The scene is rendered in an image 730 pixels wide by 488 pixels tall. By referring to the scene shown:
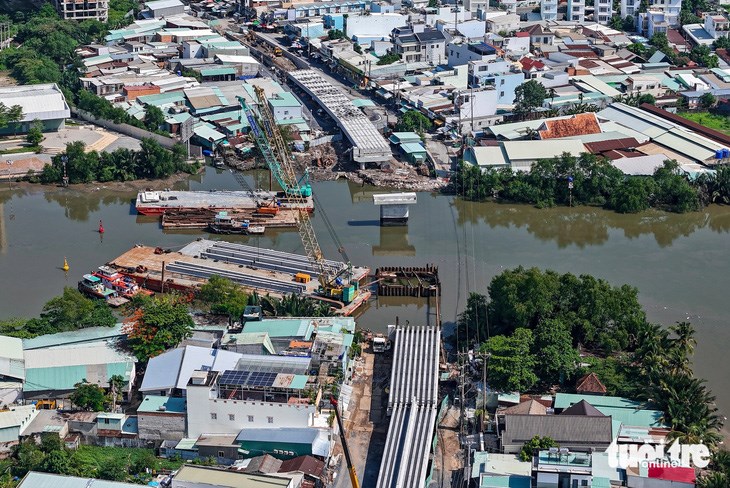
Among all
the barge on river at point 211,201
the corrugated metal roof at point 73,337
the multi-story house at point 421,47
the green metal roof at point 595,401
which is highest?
the multi-story house at point 421,47

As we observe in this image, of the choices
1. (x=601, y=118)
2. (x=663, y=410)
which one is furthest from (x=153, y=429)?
(x=601, y=118)

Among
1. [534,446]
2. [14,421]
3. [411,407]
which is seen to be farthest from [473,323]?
[14,421]

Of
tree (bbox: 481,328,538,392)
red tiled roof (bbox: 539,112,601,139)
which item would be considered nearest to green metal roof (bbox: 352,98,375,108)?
red tiled roof (bbox: 539,112,601,139)

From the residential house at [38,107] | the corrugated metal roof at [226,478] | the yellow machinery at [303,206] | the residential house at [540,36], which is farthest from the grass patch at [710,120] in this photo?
the corrugated metal roof at [226,478]

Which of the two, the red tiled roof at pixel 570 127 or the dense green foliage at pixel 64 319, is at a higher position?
the red tiled roof at pixel 570 127

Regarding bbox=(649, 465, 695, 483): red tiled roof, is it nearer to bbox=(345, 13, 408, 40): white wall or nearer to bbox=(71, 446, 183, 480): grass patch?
bbox=(71, 446, 183, 480): grass patch

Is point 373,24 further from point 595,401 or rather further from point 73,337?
point 595,401

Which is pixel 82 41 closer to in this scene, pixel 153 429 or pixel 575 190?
pixel 575 190

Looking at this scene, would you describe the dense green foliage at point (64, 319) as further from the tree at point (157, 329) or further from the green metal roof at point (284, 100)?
the green metal roof at point (284, 100)
